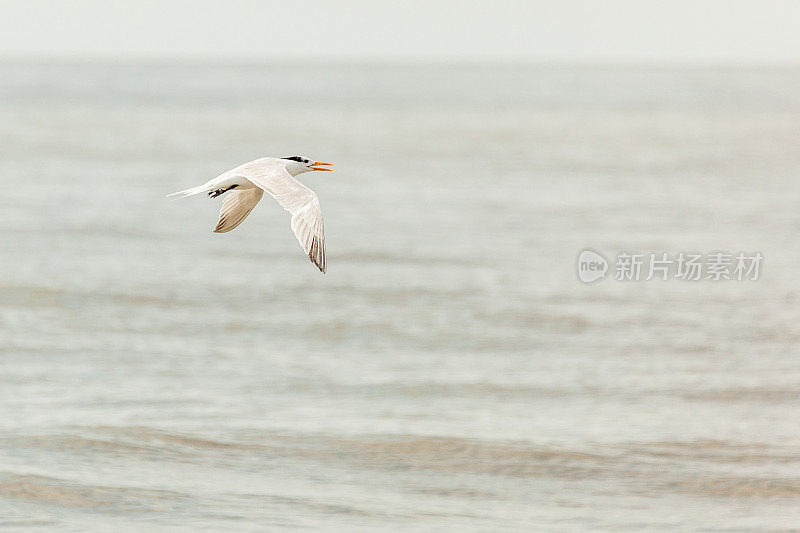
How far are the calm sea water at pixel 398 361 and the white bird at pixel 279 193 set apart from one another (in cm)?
339

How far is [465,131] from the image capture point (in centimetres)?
5459

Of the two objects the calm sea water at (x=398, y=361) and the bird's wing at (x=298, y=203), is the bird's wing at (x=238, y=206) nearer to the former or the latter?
the bird's wing at (x=298, y=203)

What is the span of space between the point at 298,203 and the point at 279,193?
13 centimetres

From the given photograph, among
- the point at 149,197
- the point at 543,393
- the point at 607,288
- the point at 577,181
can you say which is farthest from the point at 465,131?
the point at 543,393

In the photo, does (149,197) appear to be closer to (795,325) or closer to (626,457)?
(795,325)

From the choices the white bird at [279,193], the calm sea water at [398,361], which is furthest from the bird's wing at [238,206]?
the calm sea water at [398,361]

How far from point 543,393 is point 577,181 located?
67.8ft

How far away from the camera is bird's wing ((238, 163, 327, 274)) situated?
6477 millimetres

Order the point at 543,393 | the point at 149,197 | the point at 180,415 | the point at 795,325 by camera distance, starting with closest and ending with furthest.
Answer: the point at 180,415, the point at 543,393, the point at 795,325, the point at 149,197

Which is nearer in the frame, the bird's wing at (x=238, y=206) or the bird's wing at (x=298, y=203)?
the bird's wing at (x=298, y=203)

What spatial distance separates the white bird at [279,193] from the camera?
258 inches

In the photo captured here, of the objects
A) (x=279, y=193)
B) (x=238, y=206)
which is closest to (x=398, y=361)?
(x=238, y=206)

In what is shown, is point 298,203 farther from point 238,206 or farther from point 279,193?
point 238,206

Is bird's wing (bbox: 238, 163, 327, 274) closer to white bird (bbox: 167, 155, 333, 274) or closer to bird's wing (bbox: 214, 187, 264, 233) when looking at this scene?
white bird (bbox: 167, 155, 333, 274)
